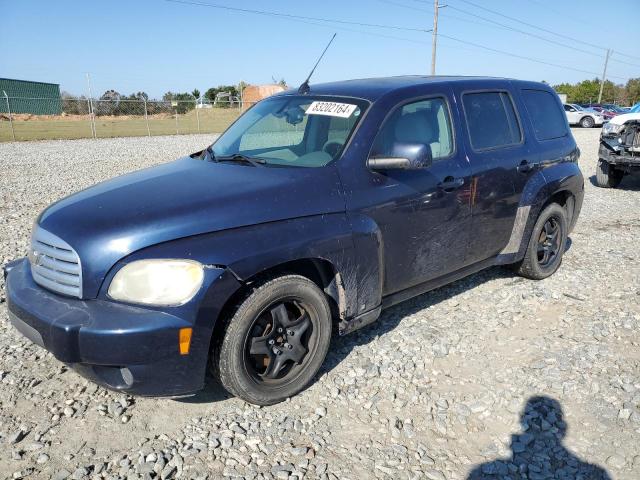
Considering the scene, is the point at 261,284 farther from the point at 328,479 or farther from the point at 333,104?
the point at 333,104

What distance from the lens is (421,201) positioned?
3.48 m

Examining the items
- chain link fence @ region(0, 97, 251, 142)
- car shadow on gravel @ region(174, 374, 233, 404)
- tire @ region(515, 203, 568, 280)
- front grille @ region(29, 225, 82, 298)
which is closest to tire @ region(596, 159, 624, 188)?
tire @ region(515, 203, 568, 280)

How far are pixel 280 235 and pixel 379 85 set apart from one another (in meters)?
1.59

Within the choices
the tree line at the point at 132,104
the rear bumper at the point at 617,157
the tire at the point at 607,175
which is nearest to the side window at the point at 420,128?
the rear bumper at the point at 617,157

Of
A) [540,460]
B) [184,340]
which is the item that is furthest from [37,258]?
[540,460]

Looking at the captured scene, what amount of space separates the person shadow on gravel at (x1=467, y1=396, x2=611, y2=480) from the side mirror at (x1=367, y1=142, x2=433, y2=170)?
1614 millimetres

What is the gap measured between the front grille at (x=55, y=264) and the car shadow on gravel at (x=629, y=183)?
10.5 meters

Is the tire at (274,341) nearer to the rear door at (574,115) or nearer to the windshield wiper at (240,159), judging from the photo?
the windshield wiper at (240,159)

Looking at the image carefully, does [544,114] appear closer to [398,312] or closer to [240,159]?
[398,312]

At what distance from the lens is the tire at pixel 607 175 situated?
32.3ft

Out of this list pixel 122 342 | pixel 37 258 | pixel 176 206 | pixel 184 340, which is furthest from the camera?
pixel 37 258

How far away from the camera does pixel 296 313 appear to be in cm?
306

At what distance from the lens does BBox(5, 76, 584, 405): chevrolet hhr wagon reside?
2.49 metres

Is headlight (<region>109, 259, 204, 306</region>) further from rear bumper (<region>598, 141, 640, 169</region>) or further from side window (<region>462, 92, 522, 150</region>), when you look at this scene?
rear bumper (<region>598, 141, 640, 169</region>)
